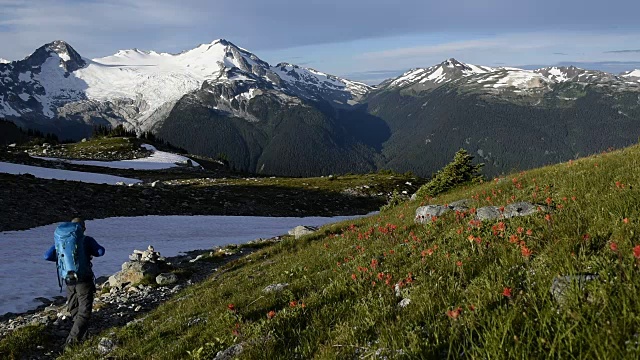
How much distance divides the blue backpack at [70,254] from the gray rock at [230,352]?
7708 mm

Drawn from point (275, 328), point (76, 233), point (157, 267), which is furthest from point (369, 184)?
point (275, 328)

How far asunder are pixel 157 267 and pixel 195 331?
11.8 metres

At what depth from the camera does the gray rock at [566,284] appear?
3.67m

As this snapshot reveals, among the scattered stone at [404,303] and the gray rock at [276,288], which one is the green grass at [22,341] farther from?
the scattered stone at [404,303]

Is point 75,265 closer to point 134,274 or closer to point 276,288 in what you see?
point 134,274

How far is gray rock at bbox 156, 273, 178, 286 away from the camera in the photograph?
647 inches

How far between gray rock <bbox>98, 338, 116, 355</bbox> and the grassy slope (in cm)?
24

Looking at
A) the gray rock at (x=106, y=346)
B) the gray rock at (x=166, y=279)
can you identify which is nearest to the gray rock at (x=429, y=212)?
the gray rock at (x=106, y=346)

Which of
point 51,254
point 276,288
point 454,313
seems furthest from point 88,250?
point 454,313

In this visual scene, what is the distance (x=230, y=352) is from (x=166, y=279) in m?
12.4

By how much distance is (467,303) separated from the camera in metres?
4.49

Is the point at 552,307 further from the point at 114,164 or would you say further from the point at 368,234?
the point at 114,164

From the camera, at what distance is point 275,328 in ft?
18.7

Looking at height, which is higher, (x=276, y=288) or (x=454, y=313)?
(x=454, y=313)
